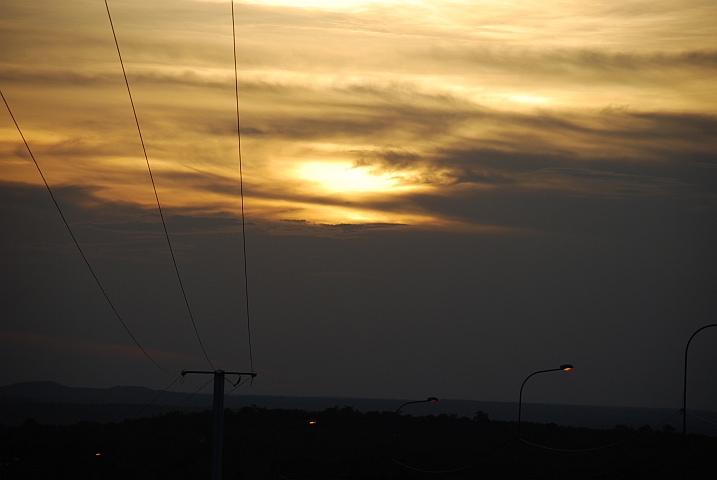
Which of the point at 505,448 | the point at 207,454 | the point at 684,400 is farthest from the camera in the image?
the point at 505,448

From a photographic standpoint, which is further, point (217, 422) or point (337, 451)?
point (337, 451)

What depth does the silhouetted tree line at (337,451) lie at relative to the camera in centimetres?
9244

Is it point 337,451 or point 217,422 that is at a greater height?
point 217,422

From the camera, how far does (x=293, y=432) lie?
12638cm

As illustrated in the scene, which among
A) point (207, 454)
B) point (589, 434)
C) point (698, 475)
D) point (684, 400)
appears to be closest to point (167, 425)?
point (207, 454)

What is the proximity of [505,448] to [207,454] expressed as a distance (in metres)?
38.0

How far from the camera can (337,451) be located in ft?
358

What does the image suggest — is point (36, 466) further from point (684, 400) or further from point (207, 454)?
point (684, 400)

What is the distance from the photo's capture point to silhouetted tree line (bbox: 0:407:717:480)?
92.4 m

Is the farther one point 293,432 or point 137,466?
point 293,432

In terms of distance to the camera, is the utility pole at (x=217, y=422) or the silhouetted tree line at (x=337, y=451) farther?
the silhouetted tree line at (x=337, y=451)

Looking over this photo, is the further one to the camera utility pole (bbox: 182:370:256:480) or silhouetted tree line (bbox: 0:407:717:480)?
silhouetted tree line (bbox: 0:407:717:480)

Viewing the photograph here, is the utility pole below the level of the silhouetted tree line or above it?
above

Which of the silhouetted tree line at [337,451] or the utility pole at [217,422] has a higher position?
the utility pole at [217,422]
